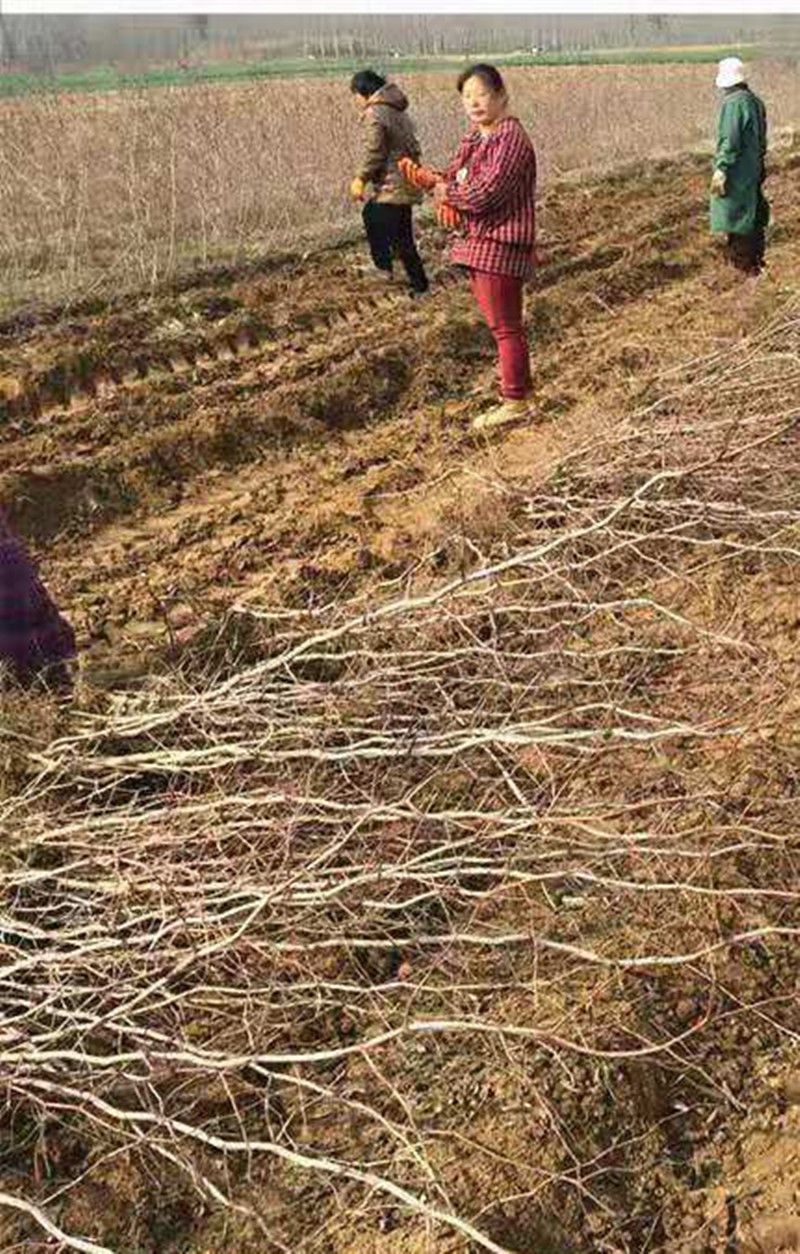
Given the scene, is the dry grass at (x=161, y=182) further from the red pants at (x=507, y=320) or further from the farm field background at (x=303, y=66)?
the red pants at (x=507, y=320)

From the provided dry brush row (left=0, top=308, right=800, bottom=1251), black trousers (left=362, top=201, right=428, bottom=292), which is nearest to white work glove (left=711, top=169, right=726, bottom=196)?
black trousers (left=362, top=201, right=428, bottom=292)

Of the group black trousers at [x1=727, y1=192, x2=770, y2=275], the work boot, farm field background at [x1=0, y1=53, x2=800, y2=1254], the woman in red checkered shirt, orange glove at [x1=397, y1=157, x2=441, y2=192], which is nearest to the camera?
farm field background at [x1=0, y1=53, x2=800, y2=1254]

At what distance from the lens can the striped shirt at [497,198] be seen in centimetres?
389

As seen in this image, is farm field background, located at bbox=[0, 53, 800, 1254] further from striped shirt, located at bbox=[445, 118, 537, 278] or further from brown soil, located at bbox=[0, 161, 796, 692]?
striped shirt, located at bbox=[445, 118, 537, 278]

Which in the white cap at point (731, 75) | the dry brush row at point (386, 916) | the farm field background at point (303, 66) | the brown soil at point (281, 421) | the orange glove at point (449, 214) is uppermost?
the farm field background at point (303, 66)

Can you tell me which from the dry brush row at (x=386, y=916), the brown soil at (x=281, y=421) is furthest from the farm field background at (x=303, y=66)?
the dry brush row at (x=386, y=916)

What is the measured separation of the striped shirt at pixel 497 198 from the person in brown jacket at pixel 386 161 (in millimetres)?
2100

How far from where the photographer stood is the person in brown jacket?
6.07 m

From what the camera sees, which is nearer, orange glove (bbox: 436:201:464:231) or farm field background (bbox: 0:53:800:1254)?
farm field background (bbox: 0:53:800:1254)

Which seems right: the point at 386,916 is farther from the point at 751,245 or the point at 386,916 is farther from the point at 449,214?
the point at 751,245

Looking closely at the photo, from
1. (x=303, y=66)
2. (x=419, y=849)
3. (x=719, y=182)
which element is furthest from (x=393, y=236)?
(x=303, y=66)

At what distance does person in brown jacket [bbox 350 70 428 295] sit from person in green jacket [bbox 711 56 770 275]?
1658 millimetres

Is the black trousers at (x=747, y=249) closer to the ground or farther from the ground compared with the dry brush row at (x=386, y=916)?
farther from the ground

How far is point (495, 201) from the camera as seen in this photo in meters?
3.94
